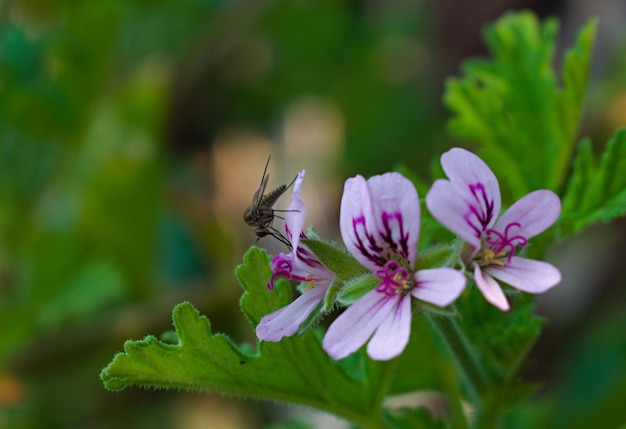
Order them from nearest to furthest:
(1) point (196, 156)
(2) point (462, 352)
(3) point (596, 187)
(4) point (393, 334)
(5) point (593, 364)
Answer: (4) point (393, 334) < (2) point (462, 352) < (3) point (596, 187) < (5) point (593, 364) < (1) point (196, 156)

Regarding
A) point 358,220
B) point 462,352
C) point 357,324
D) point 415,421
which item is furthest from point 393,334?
point 415,421

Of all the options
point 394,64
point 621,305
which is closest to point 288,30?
point 394,64

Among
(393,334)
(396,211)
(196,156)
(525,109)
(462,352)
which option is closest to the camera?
(393,334)

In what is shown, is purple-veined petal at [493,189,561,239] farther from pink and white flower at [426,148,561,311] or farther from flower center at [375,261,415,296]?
flower center at [375,261,415,296]

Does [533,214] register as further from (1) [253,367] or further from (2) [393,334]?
(1) [253,367]

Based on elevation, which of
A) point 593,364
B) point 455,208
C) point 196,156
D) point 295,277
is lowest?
point 455,208

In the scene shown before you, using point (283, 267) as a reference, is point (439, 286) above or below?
below
